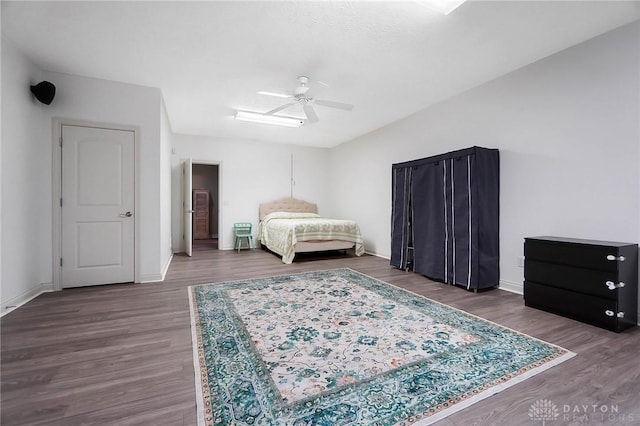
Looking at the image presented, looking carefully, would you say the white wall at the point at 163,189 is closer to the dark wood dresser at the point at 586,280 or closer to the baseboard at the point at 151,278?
the baseboard at the point at 151,278

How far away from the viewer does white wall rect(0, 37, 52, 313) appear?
2.78m

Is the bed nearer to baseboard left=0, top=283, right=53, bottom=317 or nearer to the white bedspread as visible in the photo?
the white bedspread

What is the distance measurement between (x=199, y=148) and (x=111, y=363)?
5579 millimetres

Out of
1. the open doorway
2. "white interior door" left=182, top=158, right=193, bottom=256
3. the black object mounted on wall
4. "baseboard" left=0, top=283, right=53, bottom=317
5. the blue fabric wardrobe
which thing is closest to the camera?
"baseboard" left=0, top=283, right=53, bottom=317

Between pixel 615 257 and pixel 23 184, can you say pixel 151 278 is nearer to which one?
pixel 23 184

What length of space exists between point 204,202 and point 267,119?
533cm

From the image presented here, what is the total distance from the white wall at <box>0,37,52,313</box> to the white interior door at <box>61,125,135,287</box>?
0.60 feet

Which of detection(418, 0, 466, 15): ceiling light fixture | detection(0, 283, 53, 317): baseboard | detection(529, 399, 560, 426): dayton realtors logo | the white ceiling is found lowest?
detection(529, 399, 560, 426): dayton realtors logo

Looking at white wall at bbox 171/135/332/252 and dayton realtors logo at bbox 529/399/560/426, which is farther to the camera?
white wall at bbox 171/135/332/252

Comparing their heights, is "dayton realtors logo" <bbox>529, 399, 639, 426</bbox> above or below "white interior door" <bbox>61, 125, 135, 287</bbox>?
below

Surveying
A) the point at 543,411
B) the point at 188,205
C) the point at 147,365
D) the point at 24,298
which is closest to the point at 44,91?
the point at 24,298

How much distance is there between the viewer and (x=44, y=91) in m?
3.22

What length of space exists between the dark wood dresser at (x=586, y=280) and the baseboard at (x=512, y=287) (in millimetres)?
512

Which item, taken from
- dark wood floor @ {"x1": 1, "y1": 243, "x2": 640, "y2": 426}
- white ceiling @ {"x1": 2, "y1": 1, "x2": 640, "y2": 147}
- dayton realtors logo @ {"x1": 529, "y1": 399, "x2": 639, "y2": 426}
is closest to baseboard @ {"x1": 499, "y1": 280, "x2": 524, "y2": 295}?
dark wood floor @ {"x1": 1, "y1": 243, "x2": 640, "y2": 426}
